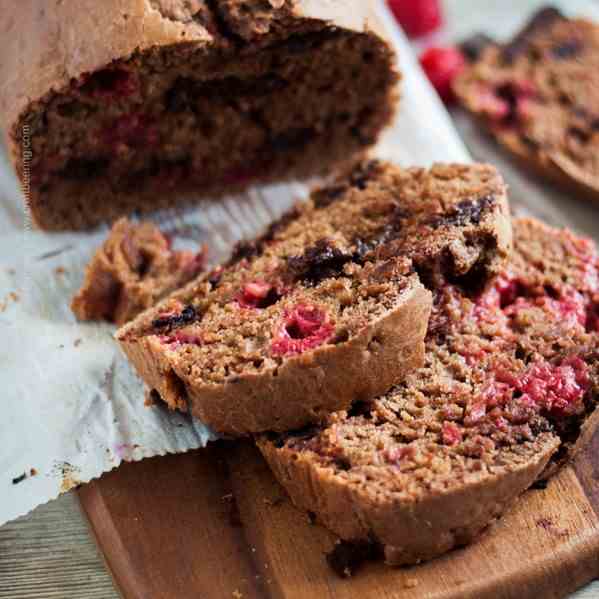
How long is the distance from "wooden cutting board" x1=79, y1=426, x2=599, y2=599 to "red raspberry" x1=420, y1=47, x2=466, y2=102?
2.70 m

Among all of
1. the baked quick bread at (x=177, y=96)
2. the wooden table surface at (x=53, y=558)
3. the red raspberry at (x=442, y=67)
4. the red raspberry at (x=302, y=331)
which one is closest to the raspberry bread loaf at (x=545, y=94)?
the red raspberry at (x=442, y=67)

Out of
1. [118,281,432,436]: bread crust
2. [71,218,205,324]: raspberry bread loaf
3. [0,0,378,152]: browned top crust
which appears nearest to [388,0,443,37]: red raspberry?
[0,0,378,152]: browned top crust

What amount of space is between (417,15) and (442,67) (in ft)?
2.17

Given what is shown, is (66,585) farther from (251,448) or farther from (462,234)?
(462,234)

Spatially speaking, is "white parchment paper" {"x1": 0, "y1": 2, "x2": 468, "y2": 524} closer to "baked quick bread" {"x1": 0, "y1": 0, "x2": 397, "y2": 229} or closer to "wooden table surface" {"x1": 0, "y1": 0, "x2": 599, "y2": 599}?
"baked quick bread" {"x1": 0, "y1": 0, "x2": 397, "y2": 229}

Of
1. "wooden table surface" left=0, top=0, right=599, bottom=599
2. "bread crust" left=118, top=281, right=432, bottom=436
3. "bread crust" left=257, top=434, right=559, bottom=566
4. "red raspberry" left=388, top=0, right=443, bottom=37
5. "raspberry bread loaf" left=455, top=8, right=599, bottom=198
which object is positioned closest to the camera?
"bread crust" left=257, top=434, right=559, bottom=566

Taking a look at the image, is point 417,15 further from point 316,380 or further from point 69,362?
point 316,380

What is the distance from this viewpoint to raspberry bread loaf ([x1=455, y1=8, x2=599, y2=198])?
495cm

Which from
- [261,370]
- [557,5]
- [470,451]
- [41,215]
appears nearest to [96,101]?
[41,215]

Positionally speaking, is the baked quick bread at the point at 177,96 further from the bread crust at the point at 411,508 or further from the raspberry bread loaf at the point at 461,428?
the bread crust at the point at 411,508

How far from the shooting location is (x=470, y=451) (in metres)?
3.12

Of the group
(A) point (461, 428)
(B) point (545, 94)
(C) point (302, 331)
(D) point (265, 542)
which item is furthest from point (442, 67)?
(D) point (265, 542)

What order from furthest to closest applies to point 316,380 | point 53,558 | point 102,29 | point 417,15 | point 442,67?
point 417,15 < point 442,67 < point 102,29 < point 53,558 < point 316,380

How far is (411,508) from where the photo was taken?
9.66 feet
